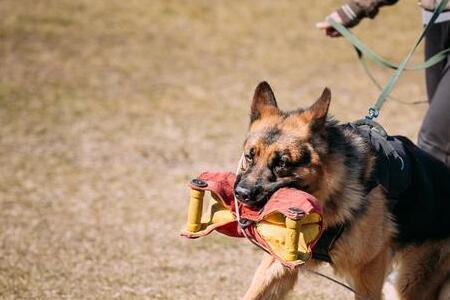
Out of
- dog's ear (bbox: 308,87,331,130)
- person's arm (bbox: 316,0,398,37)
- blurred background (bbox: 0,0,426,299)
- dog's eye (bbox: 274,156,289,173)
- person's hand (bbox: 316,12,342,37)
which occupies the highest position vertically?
person's arm (bbox: 316,0,398,37)

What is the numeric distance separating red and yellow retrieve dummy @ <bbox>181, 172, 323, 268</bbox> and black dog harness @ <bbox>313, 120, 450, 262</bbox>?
39 centimetres

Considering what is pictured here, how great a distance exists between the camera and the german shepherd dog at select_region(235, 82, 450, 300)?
3967mm

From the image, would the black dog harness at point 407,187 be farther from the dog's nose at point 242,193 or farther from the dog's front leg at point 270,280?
the dog's nose at point 242,193

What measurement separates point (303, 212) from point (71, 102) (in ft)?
28.2

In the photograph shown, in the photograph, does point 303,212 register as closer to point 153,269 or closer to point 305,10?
point 153,269

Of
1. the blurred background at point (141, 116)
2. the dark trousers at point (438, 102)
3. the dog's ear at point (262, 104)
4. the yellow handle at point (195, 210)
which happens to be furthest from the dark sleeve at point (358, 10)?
the yellow handle at point (195, 210)

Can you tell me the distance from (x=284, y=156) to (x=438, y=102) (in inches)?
56.0

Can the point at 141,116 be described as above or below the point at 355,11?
below

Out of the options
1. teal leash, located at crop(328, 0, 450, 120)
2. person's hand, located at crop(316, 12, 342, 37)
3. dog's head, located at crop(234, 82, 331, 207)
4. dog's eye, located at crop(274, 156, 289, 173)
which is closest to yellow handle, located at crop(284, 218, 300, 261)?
dog's head, located at crop(234, 82, 331, 207)

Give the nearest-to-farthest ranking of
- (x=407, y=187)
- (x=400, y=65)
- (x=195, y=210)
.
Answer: (x=195, y=210) < (x=407, y=187) < (x=400, y=65)

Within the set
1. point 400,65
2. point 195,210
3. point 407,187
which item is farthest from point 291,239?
point 400,65

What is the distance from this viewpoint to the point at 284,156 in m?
3.96

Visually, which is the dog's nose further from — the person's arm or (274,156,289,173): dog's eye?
the person's arm

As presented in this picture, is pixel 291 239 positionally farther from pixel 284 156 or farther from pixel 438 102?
pixel 438 102
